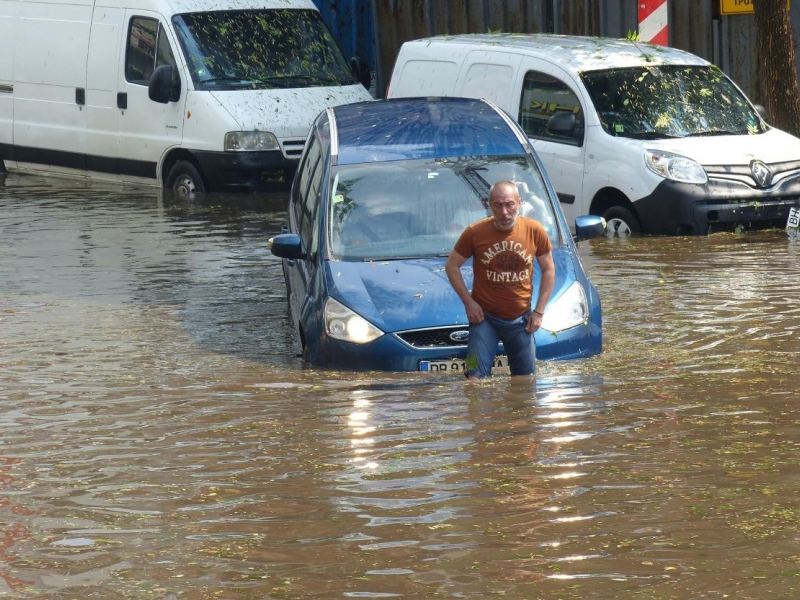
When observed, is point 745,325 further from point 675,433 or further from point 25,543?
point 25,543

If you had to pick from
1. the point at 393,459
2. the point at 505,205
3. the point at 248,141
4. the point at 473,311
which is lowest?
the point at 393,459

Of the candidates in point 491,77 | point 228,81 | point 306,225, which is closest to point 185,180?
point 228,81

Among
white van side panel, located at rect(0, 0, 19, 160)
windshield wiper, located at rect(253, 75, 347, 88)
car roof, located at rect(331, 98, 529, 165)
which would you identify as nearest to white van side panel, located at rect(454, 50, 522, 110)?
windshield wiper, located at rect(253, 75, 347, 88)

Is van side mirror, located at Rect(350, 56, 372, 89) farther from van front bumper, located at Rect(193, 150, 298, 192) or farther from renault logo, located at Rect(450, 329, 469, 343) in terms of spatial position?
renault logo, located at Rect(450, 329, 469, 343)

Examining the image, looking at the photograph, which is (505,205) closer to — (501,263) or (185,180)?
(501,263)

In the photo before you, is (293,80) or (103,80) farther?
(103,80)

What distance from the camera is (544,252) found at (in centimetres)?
866

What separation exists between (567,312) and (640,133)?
5173 millimetres

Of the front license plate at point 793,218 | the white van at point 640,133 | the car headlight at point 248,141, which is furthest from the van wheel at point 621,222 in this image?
the car headlight at point 248,141

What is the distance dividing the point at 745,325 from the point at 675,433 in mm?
2912

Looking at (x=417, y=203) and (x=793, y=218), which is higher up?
(x=417, y=203)

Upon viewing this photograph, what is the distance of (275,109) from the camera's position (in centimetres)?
1691

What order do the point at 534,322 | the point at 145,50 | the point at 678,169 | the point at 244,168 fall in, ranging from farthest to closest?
1. the point at 145,50
2. the point at 244,168
3. the point at 678,169
4. the point at 534,322

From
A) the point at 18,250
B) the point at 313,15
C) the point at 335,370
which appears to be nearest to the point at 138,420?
the point at 335,370
